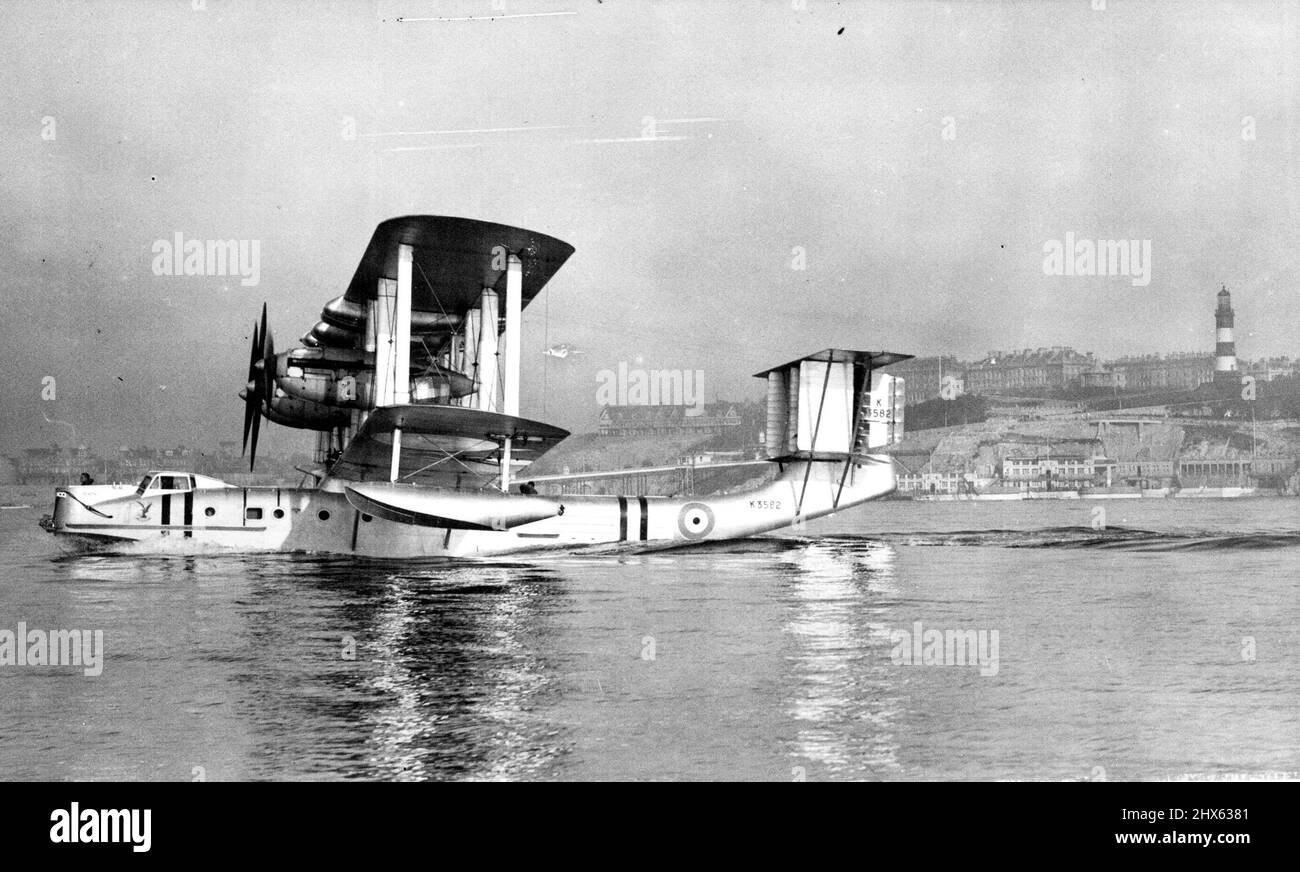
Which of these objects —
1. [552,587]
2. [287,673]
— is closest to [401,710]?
[287,673]

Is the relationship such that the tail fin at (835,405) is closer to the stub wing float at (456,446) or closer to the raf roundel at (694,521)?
the stub wing float at (456,446)

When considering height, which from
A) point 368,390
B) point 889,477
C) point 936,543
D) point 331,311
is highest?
point 331,311

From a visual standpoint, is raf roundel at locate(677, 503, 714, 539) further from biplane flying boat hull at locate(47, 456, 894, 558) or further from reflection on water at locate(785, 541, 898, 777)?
reflection on water at locate(785, 541, 898, 777)

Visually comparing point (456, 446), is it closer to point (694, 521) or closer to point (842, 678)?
point (694, 521)

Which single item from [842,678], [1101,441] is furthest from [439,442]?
[1101,441]

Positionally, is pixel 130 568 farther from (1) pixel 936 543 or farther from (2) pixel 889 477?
(1) pixel 936 543

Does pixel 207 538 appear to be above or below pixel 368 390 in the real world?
below

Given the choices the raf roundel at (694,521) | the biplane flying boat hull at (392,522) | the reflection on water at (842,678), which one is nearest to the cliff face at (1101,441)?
the biplane flying boat hull at (392,522)
